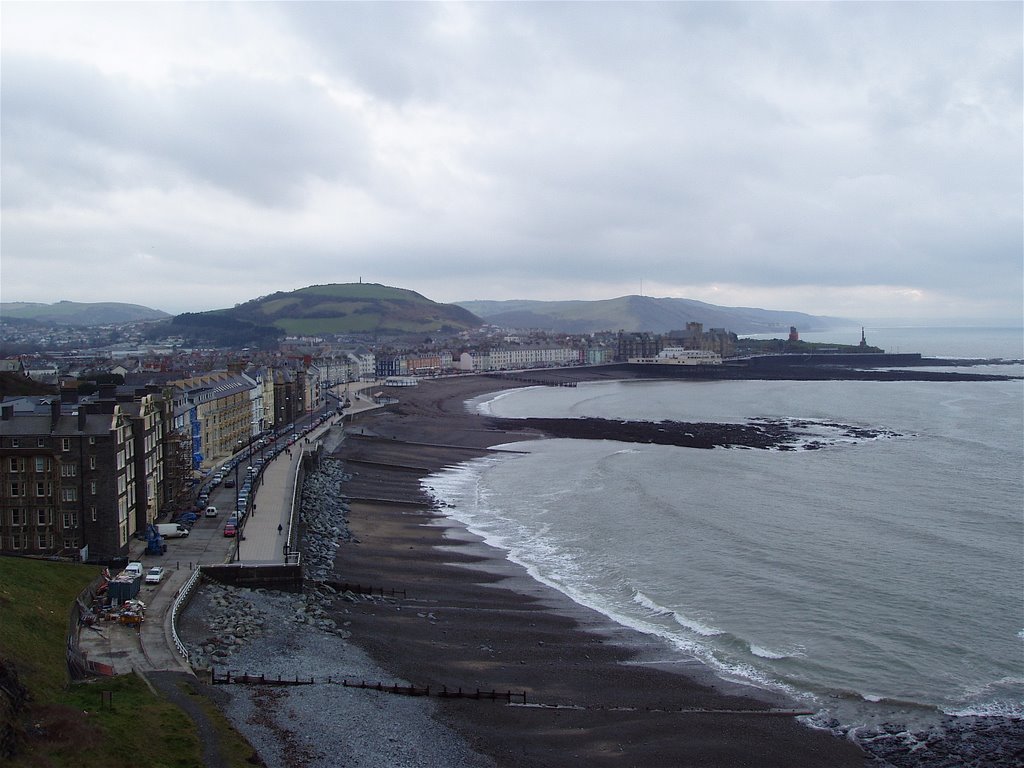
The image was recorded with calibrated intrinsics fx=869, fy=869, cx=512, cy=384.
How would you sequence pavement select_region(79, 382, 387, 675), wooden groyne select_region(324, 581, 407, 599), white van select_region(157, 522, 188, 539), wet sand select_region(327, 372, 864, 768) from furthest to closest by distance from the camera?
white van select_region(157, 522, 188, 539), wooden groyne select_region(324, 581, 407, 599), pavement select_region(79, 382, 387, 675), wet sand select_region(327, 372, 864, 768)

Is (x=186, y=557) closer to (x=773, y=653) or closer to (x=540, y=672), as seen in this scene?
(x=540, y=672)

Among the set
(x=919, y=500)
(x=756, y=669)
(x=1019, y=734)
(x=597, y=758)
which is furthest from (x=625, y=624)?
(x=919, y=500)

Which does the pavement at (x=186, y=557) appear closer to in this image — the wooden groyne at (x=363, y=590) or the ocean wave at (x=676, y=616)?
the wooden groyne at (x=363, y=590)

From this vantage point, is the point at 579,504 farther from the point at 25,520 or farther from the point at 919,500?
the point at 25,520

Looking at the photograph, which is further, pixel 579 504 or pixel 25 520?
pixel 579 504

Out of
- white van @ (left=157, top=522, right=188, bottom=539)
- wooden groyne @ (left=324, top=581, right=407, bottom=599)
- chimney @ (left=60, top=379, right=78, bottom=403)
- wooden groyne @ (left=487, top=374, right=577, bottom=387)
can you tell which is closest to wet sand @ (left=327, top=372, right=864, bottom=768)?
wooden groyne @ (left=324, top=581, right=407, bottom=599)

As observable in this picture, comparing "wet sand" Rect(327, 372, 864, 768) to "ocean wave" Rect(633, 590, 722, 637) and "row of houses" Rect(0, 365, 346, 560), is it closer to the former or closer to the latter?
"ocean wave" Rect(633, 590, 722, 637)
